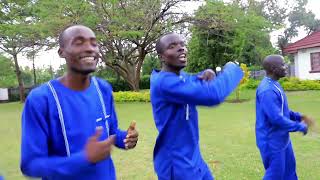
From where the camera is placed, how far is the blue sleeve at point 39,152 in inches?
79.4

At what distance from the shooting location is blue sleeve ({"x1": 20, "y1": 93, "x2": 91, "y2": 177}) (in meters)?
2.02

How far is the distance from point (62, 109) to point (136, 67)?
23615mm

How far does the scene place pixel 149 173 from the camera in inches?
259

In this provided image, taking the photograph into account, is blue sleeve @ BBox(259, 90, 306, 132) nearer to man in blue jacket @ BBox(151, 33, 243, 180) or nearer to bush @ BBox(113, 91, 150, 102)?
man in blue jacket @ BBox(151, 33, 243, 180)

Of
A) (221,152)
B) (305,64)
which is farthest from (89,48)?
(305,64)

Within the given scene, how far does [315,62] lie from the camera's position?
27250 millimetres

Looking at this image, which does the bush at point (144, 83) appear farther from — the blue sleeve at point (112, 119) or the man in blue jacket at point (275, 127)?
the blue sleeve at point (112, 119)

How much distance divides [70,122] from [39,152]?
0.78 ft

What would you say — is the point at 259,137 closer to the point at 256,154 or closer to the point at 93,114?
the point at 93,114

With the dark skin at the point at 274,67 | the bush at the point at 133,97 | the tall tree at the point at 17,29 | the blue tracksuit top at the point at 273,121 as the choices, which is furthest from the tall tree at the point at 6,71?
the blue tracksuit top at the point at 273,121

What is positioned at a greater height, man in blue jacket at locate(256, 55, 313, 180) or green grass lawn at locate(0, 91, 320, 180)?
man in blue jacket at locate(256, 55, 313, 180)

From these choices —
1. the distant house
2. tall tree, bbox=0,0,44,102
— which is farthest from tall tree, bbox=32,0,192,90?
the distant house

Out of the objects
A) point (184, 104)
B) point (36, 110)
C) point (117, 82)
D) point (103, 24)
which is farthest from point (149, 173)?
point (117, 82)

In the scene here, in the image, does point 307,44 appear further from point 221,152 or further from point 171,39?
point 171,39
